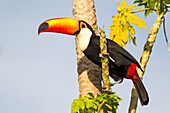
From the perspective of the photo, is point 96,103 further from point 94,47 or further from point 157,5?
point 157,5

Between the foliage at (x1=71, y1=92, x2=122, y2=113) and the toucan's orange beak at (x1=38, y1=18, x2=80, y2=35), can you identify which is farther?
the toucan's orange beak at (x1=38, y1=18, x2=80, y2=35)

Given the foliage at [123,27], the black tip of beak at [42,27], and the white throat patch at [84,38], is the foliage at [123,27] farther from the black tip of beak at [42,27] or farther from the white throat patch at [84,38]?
the black tip of beak at [42,27]

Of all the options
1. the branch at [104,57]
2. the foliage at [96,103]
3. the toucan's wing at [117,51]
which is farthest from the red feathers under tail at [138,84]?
the branch at [104,57]

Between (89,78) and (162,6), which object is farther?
(162,6)

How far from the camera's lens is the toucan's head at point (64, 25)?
6160mm

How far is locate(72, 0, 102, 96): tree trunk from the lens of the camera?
587 centimetres

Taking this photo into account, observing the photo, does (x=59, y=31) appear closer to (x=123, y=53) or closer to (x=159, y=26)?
(x=123, y=53)

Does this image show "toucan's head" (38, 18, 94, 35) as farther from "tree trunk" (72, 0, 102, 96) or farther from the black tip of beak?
"tree trunk" (72, 0, 102, 96)

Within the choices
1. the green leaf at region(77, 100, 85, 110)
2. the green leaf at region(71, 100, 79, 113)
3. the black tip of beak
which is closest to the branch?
the green leaf at region(77, 100, 85, 110)

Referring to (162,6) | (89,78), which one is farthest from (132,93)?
(162,6)

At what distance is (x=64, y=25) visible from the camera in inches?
247

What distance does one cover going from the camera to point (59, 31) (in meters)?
6.27

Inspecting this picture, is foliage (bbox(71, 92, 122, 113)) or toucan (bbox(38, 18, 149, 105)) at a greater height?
toucan (bbox(38, 18, 149, 105))

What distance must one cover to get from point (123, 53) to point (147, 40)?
52 centimetres
